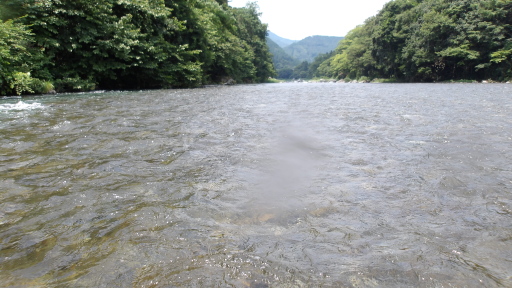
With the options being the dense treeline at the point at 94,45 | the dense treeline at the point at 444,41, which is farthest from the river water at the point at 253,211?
the dense treeline at the point at 444,41

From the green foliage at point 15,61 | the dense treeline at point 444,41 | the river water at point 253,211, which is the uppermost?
the dense treeline at point 444,41

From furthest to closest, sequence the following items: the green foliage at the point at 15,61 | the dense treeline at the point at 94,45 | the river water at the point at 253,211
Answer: the dense treeline at the point at 94,45, the green foliage at the point at 15,61, the river water at the point at 253,211

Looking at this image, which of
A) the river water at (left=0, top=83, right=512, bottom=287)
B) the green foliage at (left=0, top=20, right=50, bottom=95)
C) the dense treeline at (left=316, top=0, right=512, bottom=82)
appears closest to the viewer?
the river water at (left=0, top=83, right=512, bottom=287)

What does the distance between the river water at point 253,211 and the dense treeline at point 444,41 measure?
41.5 m

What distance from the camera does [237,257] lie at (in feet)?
7.06

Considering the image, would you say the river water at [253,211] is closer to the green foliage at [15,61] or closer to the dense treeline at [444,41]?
the green foliage at [15,61]

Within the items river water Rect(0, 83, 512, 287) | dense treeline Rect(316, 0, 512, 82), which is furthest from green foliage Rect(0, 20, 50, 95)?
dense treeline Rect(316, 0, 512, 82)

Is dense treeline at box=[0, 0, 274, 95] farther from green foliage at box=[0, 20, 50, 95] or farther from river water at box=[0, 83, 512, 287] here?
river water at box=[0, 83, 512, 287]

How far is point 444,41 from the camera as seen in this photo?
43.0 meters

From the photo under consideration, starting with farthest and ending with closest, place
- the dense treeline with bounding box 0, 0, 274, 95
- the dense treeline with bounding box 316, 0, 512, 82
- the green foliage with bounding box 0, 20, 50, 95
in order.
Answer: the dense treeline with bounding box 316, 0, 512, 82 < the dense treeline with bounding box 0, 0, 274, 95 < the green foliage with bounding box 0, 20, 50, 95

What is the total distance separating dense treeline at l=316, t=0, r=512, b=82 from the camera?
1464 inches

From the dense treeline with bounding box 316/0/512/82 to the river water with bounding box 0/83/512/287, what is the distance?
41.5 metres

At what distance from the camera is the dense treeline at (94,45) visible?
1252cm

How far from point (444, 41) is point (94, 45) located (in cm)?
4477
